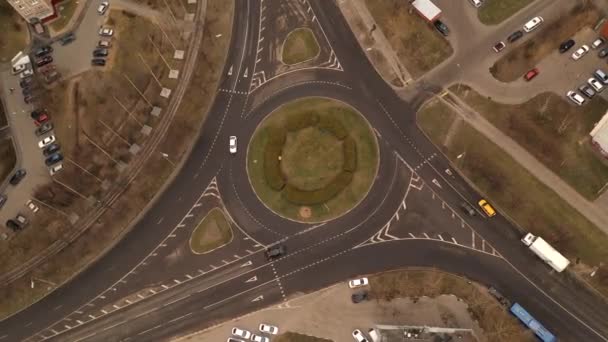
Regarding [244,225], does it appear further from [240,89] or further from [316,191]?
[240,89]

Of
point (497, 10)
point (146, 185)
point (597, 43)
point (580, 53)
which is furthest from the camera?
point (497, 10)

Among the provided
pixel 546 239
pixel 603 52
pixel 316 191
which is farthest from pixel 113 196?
pixel 603 52

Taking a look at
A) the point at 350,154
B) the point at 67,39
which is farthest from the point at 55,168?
the point at 350,154

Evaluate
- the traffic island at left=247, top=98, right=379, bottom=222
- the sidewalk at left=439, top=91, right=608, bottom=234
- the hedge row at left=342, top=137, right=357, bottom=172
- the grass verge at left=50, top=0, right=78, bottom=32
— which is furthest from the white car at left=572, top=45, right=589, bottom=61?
the grass verge at left=50, top=0, right=78, bottom=32

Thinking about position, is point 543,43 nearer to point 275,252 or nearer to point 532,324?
point 532,324

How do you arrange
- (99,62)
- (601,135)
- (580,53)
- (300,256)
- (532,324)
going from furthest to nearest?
(99,62)
(580,53)
(300,256)
(601,135)
(532,324)

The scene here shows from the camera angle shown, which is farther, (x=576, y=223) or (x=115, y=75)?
(x=115, y=75)

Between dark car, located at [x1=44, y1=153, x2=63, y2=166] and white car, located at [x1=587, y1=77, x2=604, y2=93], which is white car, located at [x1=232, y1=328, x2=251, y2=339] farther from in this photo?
white car, located at [x1=587, y1=77, x2=604, y2=93]
